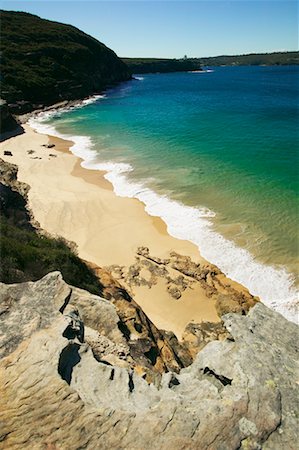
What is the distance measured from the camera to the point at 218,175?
2470 centimetres

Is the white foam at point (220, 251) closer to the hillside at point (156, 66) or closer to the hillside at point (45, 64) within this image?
the hillside at point (45, 64)

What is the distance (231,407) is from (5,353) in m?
3.79

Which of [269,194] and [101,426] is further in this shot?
[269,194]

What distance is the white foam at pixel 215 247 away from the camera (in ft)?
44.5

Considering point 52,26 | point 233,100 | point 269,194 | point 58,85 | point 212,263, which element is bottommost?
point 212,263

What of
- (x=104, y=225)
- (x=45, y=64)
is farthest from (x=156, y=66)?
(x=104, y=225)

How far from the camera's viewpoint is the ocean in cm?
1556

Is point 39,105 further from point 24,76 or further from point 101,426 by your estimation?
point 101,426

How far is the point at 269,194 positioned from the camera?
21.5 meters

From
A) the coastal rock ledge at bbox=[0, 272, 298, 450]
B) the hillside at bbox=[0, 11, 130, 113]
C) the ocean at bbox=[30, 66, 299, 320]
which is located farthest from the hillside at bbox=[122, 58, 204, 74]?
the coastal rock ledge at bbox=[0, 272, 298, 450]

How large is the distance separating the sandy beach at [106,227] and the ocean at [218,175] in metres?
1.20

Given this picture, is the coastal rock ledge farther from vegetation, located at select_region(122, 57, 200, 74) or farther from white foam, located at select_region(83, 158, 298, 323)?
vegetation, located at select_region(122, 57, 200, 74)

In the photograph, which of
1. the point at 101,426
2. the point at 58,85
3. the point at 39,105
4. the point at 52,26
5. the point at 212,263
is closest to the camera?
the point at 101,426

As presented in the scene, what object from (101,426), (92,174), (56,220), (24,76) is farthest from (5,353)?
(24,76)
